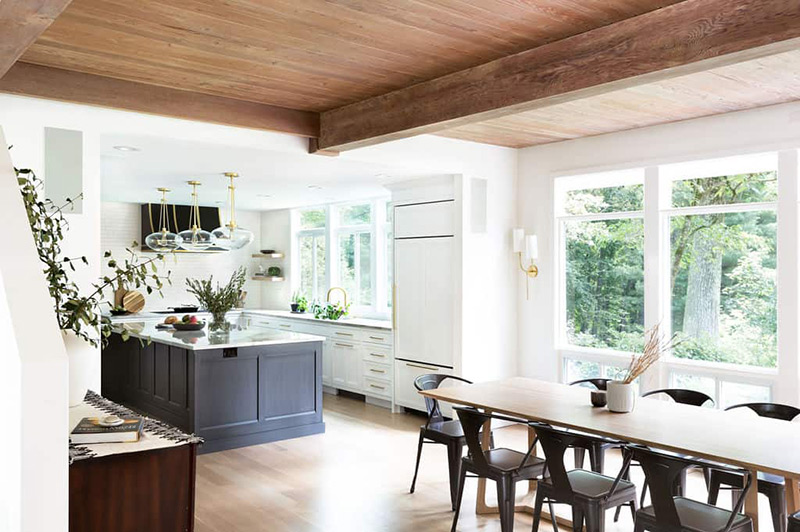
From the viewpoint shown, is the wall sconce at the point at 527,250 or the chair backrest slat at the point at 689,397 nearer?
the chair backrest slat at the point at 689,397

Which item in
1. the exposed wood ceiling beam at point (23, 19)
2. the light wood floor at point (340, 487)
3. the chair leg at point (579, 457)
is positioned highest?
→ the exposed wood ceiling beam at point (23, 19)

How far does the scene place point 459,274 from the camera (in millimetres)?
6293

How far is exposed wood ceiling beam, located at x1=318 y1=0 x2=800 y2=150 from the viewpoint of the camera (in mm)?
2715

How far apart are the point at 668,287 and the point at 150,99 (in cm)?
418

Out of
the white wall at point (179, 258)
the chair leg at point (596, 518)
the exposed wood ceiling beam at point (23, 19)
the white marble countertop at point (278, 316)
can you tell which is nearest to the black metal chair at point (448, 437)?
the chair leg at point (596, 518)

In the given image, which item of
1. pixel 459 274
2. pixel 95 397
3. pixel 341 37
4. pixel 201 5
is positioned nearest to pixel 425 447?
pixel 459 274

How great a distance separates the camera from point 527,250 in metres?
6.36

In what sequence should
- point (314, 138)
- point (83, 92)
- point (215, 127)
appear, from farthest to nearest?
point (314, 138)
point (215, 127)
point (83, 92)

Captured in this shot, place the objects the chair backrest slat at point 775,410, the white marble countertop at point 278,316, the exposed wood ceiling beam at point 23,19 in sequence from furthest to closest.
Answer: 1. the white marble countertop at point 278,316
2. the chair backrest slat at point 775,410
3. the exposed wood ceiling beam at point 23,19

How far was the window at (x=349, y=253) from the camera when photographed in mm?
8617

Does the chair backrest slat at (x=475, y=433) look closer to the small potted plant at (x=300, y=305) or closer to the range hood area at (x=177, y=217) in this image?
the small potted plant at (x=300, y=305)

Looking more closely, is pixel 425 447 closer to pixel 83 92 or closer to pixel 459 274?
pixel 459 274

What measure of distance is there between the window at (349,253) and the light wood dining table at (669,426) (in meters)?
4.27

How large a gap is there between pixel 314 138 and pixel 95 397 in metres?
2.59
